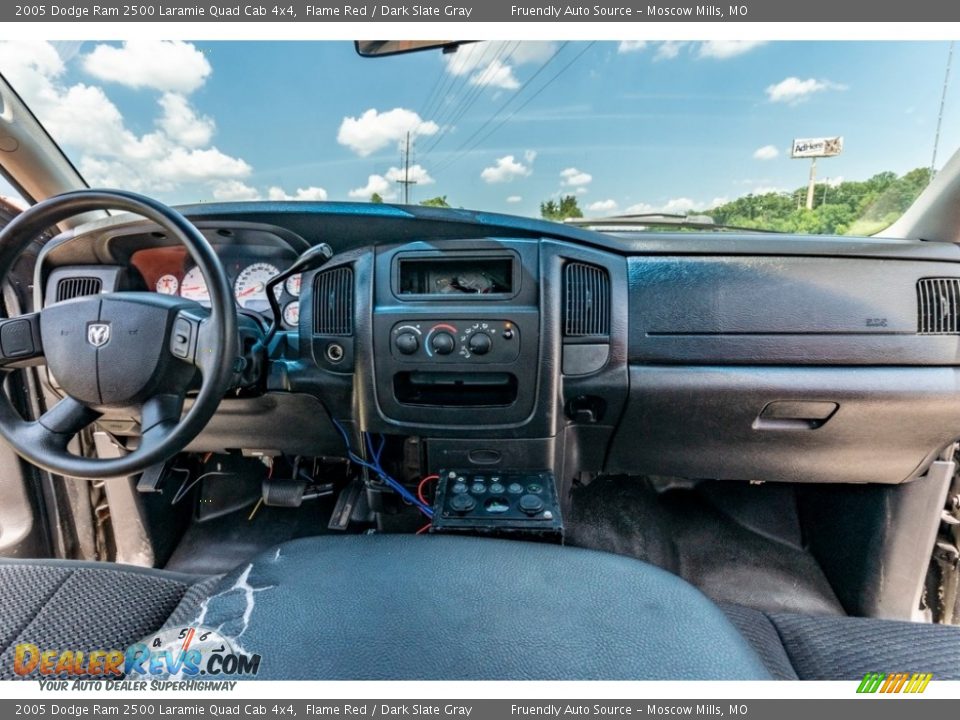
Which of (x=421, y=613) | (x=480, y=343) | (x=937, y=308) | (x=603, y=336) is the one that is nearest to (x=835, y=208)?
(x=937, y=308)

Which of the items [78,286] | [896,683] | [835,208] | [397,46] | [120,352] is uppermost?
[397,46]

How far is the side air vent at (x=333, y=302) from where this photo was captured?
148 centimetres

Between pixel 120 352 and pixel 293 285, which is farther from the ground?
pixel 293 285

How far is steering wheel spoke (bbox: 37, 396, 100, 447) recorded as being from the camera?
1.20 meters

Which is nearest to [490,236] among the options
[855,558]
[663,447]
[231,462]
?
[663,447]

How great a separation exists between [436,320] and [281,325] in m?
0.56

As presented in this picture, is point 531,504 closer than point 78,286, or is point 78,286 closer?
point 531,504

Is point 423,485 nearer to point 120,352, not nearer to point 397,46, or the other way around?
point 120,352

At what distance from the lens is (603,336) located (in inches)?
57.2

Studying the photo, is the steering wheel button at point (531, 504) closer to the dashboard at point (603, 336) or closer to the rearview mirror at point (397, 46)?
the dashboard at point (603, 336)

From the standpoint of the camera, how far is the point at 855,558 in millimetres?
1753

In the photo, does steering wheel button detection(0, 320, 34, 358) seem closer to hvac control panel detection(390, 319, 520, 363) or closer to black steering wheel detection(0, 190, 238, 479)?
black steering wheel detection(0, 190, 238, 479)

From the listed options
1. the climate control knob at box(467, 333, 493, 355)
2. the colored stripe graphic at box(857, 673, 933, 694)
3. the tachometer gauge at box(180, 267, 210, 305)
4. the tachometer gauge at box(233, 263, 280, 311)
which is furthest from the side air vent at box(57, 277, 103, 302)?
the colored stripe graphic at box(857, 673, 933, 694)

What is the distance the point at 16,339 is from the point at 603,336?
1551 millimetres
